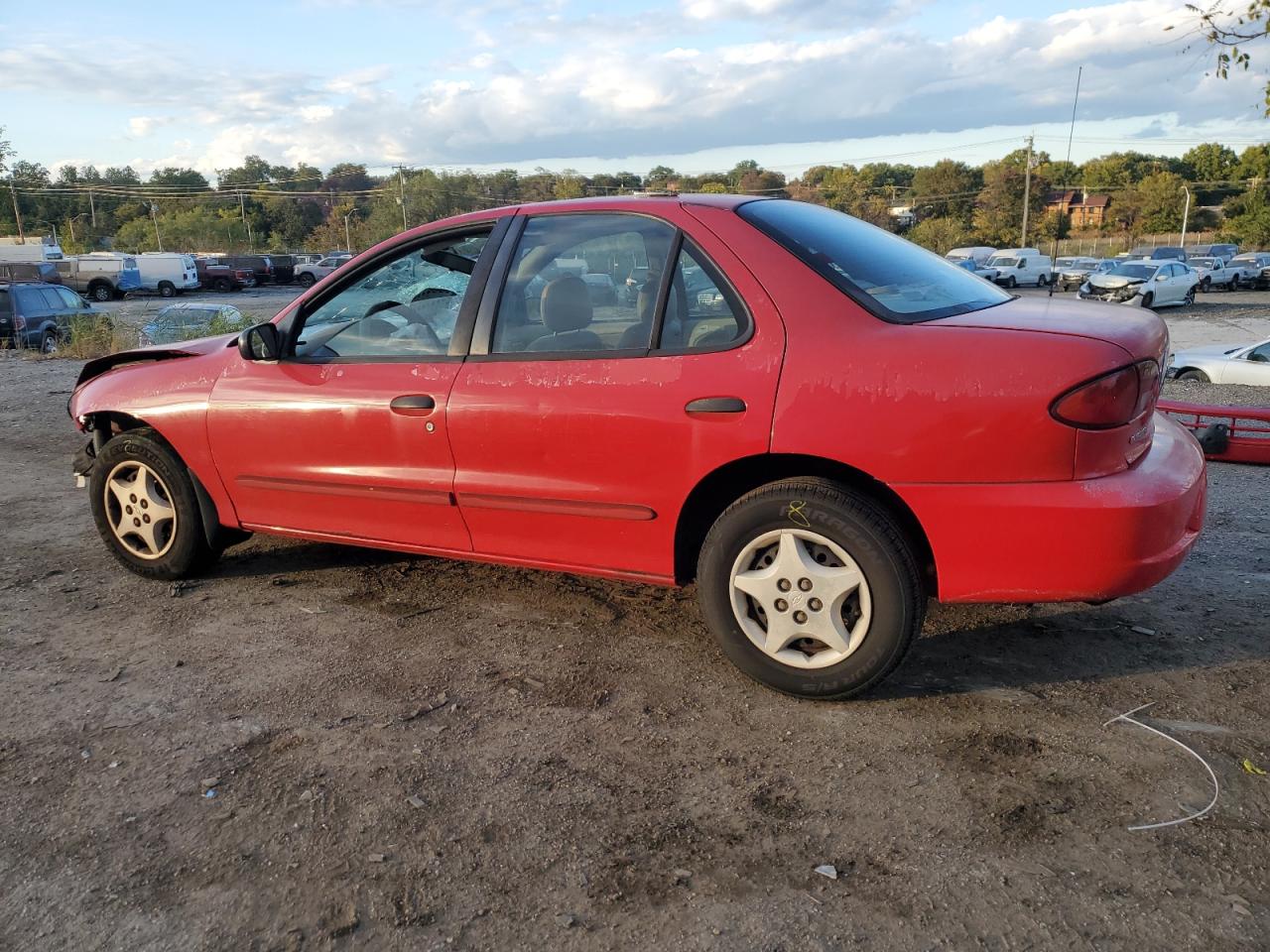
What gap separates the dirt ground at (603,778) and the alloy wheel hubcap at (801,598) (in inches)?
8.6

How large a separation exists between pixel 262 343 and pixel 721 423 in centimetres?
210

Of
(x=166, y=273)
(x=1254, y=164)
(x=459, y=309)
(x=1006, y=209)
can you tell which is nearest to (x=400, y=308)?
(x=459, y=309)

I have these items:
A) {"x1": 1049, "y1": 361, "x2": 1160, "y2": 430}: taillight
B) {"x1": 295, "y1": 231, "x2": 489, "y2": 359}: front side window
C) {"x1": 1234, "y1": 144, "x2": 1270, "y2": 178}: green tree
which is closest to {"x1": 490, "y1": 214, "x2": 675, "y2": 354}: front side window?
{"x1": 295, "y1": 231, "x2": 489, "y2": 359}: front side window

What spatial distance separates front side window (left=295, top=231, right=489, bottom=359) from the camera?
3883 millimetres

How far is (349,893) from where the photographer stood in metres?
2.32

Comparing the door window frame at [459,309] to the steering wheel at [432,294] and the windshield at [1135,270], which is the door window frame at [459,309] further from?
the windshield at [1135,270]

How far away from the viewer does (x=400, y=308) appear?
4082 mm

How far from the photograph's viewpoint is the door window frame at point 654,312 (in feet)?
10.7

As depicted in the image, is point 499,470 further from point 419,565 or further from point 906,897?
point 906,897

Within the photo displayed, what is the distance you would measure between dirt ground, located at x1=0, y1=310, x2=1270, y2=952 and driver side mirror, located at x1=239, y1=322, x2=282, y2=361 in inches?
43.0

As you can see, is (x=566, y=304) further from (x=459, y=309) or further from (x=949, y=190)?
(x=949, y=190)

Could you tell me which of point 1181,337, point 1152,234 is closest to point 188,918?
point 1181,337

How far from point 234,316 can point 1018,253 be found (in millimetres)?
36195

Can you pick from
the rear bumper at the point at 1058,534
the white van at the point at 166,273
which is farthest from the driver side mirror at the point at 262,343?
the white van at the point at 166,273
